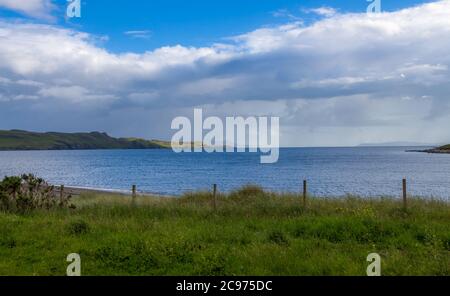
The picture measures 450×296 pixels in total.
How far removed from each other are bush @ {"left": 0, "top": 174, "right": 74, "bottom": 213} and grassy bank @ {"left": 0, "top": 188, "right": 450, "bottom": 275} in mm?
1473

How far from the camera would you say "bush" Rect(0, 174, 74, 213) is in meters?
18.5

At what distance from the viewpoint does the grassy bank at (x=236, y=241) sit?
9.68 meters

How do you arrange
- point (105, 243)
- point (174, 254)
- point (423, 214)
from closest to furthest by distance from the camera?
point (174, 254) < point (105, 243) < point (423, 214)

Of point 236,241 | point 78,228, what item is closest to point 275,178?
point 78,228

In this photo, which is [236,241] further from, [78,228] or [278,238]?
[78,228]

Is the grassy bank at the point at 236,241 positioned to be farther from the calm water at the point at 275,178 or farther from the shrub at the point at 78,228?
the calm water at the point at 275,178

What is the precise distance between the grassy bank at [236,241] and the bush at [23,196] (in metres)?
1.47

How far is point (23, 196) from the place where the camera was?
18750mm

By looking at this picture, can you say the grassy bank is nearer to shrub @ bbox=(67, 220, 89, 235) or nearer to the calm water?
shrub @ bbox=(67, 220, 89, 235)
